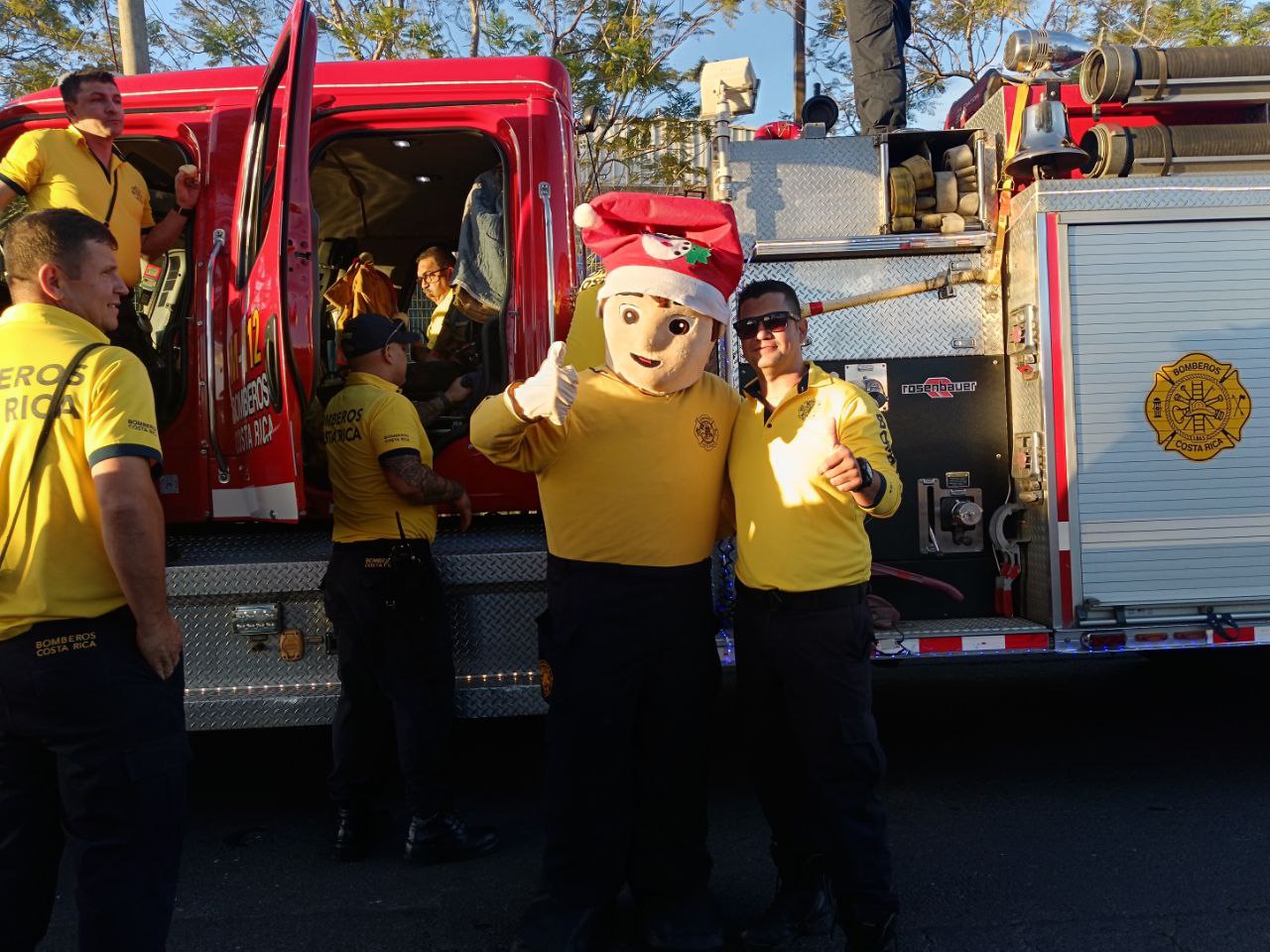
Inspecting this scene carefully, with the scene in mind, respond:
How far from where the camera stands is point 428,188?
4.63 metres

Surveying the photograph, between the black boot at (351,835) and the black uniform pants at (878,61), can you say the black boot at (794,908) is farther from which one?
the black uniform pants at (878,61)

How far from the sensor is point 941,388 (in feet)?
13.4

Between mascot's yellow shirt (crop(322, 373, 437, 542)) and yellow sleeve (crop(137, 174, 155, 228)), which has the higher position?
yellow sleeve (crop(137, 174, 155, 228))

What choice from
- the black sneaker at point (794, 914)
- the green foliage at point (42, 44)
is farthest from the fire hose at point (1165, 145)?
the green foliage at point (42, 44)

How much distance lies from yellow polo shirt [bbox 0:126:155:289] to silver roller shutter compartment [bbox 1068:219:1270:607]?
3500 millimetres

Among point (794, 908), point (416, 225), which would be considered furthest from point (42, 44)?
point (794, 908)

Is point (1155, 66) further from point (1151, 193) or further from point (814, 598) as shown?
point (814, 598)

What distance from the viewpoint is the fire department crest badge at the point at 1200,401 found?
3.86m

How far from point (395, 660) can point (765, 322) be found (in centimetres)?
162

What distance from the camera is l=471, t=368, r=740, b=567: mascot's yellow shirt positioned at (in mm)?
2779

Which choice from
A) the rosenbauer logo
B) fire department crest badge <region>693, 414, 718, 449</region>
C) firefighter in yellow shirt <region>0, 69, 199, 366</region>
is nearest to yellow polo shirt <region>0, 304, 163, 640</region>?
fire department crest badge <region>693, 414, 718, 449</region>

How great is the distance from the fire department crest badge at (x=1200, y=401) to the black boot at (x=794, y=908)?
2.14 metres

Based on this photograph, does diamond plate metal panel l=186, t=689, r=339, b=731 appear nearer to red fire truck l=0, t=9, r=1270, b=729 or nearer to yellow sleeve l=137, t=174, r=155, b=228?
red fire truck l=0, t=9, r=1270, b=729

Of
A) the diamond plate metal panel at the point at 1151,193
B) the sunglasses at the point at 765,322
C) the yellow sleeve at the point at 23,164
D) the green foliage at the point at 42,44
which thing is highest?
the green foliage at the point at 42,44
